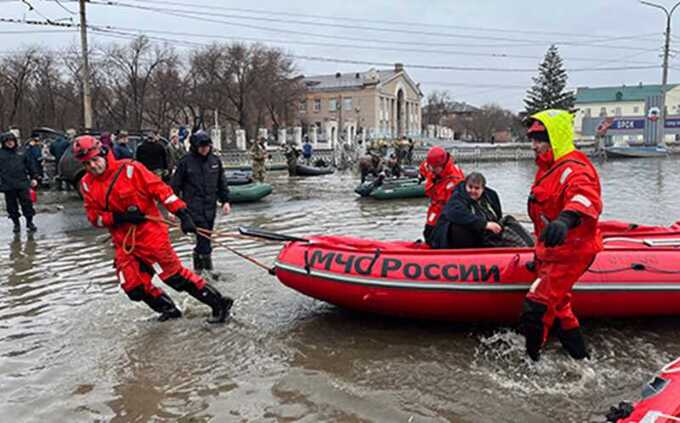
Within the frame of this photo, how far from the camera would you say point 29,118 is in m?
42.3

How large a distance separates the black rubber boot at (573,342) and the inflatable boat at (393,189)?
984 cm

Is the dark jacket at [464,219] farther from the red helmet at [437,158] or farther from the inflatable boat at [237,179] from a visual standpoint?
the inflatable boat at [237,179]

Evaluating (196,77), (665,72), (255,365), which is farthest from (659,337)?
(196,77)

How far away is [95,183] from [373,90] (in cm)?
6253

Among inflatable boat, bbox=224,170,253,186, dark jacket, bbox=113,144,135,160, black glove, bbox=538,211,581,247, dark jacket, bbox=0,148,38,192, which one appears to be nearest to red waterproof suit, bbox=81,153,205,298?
black glove, bbox=538,211,581,247

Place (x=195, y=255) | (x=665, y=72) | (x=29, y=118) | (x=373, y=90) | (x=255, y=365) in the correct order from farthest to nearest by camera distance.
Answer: (x=373, y=90), (x=29, y=118), (x=665, y=72), (x=195, y=255), (x=255, y=365)

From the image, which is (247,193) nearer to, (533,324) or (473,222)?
(473,222)

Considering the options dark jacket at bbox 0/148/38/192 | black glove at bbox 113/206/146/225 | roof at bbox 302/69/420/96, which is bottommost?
black glove at bbox 113/206/146/225

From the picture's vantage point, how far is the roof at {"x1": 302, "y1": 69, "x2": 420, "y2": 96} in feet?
218

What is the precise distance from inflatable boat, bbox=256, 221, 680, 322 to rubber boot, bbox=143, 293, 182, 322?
1161 millimetres

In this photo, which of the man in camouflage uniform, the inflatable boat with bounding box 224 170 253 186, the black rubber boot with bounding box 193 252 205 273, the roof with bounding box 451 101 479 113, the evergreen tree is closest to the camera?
the black rubber boot with bounding box 193 252 205 273

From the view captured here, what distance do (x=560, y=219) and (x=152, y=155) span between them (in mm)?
8126

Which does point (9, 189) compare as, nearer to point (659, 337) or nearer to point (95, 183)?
point (95, 183)

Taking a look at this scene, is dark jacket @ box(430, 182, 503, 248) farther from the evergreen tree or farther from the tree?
the tree
